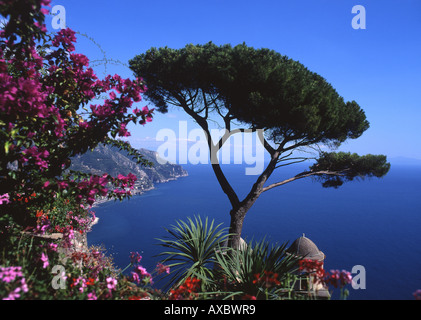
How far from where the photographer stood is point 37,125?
3.50m

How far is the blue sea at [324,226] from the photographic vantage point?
5506 cm

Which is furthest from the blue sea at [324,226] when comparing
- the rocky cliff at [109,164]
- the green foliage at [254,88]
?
the green foliage at [254,88]

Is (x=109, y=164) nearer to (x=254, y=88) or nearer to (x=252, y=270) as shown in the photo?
(x=254, y=88)

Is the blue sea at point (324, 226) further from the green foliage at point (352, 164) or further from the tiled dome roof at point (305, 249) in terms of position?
the tiled dome roof at point (305, 249)

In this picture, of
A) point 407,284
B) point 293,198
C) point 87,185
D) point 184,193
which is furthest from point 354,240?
point 87,185

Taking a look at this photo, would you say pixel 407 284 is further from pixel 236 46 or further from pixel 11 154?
pixel 11 154

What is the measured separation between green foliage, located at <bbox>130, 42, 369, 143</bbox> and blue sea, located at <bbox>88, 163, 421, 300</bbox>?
32496mm

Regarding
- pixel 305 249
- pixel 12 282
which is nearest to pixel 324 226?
pixel 305 249

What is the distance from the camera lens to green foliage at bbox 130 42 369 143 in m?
7.92

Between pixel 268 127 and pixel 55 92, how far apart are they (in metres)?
6.35

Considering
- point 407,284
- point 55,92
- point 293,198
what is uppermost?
point 55,92

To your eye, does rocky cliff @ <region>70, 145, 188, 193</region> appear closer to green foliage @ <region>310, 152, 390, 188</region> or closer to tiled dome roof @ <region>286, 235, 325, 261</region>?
green foliage @ <region>310, 152, 390, 188</region>

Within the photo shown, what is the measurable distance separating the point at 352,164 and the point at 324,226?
72.8m
